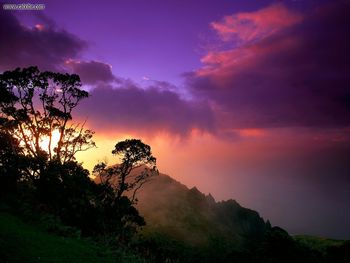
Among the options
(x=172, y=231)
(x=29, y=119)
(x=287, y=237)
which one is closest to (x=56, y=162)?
(x=29, y=119)

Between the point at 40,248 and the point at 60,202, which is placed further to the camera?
the point at 60,202

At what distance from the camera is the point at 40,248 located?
2134cm

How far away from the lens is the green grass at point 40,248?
19.2m

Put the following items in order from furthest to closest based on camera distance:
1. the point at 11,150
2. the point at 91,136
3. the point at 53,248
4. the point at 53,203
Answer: the point at 91,136 → the point at 11,150 → the point at 53,203 → the point at 53,248

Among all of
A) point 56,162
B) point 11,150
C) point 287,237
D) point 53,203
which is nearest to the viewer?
point 53,203

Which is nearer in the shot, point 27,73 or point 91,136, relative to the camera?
point 27,73

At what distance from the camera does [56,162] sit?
139 feet

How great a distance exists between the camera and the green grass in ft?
63.0

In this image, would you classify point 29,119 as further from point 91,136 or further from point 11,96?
point 91,136

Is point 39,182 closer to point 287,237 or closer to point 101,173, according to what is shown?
point 101,173

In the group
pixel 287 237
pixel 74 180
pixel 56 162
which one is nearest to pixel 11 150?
pixel 56 162

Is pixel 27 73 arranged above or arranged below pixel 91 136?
above

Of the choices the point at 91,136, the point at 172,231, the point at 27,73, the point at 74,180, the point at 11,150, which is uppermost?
the point at 27,73

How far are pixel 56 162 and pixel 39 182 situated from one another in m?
4.62
